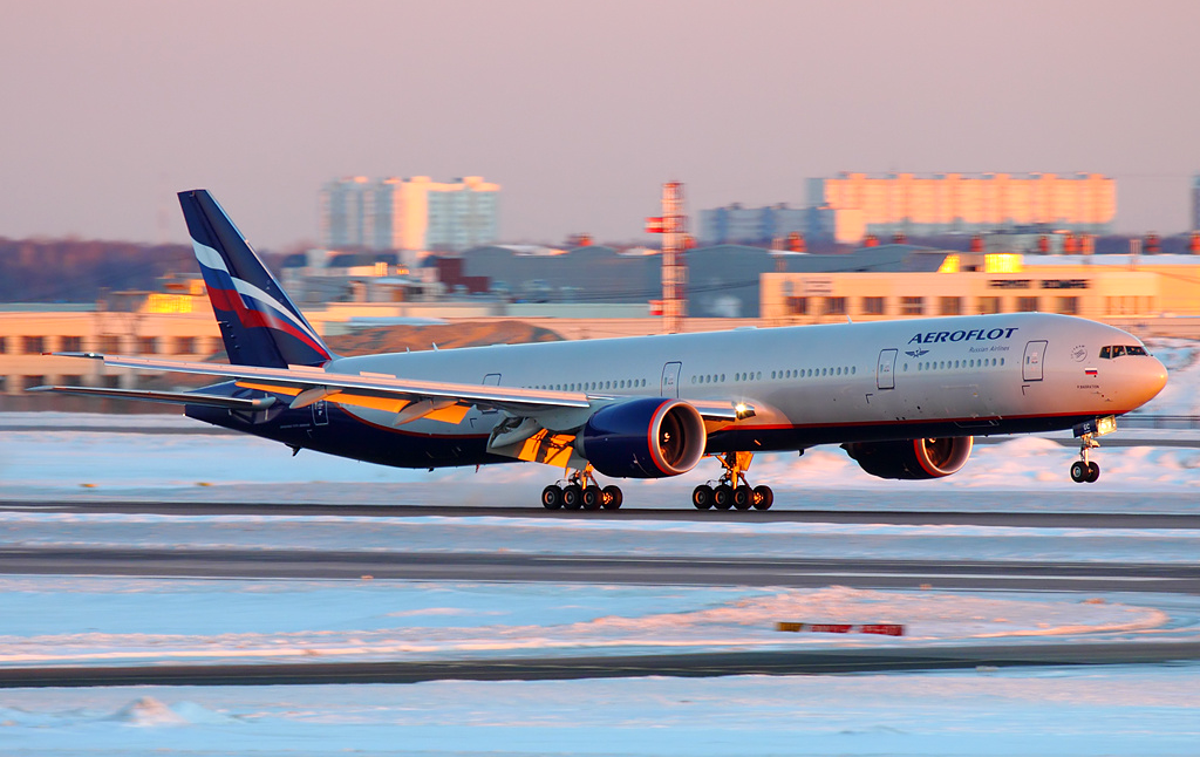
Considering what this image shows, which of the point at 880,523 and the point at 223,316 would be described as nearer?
the point at 880,523

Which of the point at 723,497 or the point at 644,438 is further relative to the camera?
the point at 723,497

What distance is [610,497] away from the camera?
1411 inches

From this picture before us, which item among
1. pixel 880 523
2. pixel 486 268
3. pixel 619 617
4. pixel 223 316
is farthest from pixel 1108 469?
pixel 486 268

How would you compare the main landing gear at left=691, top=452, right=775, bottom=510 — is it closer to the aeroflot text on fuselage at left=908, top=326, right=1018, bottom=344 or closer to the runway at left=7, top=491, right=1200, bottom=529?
the runway at left=7, top=491, right=1200, bottom=529

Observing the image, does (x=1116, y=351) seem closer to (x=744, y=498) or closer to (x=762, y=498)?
(x=762, y=498)

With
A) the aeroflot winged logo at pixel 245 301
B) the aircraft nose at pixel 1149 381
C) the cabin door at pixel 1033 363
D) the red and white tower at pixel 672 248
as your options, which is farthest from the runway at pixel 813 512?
the red and white tower at pixel 672 248

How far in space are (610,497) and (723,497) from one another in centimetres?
257

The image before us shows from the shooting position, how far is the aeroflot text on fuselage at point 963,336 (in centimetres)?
3350

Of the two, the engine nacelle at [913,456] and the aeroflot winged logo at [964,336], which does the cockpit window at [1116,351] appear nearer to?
the aeroflot winged logo at [964,336]

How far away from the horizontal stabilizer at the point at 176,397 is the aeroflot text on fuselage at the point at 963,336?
16513 mm

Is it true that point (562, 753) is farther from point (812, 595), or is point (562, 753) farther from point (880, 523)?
point (880, 523)

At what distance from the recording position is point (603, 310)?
11925cm

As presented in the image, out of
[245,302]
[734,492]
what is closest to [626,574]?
[734,492]

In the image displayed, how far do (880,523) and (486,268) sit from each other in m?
129
